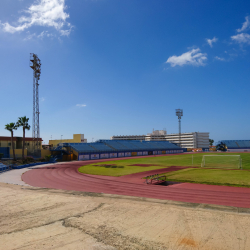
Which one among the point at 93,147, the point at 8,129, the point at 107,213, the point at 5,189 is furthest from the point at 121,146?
the point at 107,213

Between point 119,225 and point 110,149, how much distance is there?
6565 cm

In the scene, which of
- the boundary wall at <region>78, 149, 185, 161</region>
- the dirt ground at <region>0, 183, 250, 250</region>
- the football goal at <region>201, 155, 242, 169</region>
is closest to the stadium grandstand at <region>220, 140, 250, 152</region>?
the boundary wall at <region>78, 149, 185, 161</region>

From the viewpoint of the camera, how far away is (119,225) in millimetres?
11719

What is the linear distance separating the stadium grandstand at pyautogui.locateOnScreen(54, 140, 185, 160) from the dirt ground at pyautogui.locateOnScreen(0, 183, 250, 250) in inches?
1927

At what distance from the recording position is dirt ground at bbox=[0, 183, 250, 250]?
9.56 meters

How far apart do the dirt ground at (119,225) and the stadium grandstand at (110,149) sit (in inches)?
1927

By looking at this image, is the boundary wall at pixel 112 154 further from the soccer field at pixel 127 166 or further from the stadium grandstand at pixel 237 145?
the stadium grandstand at pixel 237 145

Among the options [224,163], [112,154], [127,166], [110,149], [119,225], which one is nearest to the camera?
[119,225]

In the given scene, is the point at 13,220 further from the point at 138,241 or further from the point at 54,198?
the point at 138,241

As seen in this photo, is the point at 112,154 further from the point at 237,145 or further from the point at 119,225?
the point at 237,145

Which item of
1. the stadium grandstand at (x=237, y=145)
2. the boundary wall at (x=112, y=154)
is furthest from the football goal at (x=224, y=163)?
the stadium grandstand at (x=237, y=145)

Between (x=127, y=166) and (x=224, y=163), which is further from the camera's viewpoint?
(x=127, y=166)

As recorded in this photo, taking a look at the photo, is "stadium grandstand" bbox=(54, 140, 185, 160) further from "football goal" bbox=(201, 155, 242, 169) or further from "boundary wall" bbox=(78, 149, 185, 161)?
"football goal" bbox=(201, 155, 242, 169)

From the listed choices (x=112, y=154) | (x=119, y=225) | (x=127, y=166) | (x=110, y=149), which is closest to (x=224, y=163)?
(x=127, y=166)
